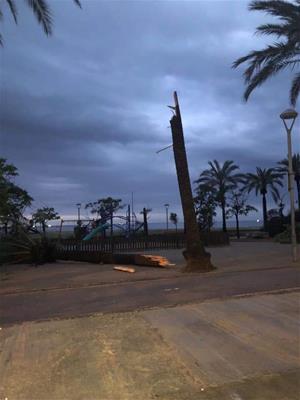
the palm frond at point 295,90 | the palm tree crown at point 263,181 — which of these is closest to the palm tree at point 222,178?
the palm tree crown at point 263,181

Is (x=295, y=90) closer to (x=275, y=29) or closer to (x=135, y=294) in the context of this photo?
(x=275, y=29)

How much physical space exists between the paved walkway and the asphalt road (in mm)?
909

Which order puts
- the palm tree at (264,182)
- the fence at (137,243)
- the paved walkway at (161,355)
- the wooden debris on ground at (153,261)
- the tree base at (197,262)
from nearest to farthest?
the paved walkway at (161,355) → the tree base at (197,262) → the wooden debris on ground at (153,261) → the fence at (137,243) → the palm tree at (264,182)

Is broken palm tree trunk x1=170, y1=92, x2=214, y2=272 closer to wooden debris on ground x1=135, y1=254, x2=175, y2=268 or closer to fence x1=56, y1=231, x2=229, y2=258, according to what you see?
wooden debris on ground x1=135, y1=254, x2=175, y2=268

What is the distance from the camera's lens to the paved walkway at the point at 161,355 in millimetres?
5332

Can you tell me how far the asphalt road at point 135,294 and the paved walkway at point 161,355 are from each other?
2.98 feet

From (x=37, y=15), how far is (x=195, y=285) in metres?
10.8

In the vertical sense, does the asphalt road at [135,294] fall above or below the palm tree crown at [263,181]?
below

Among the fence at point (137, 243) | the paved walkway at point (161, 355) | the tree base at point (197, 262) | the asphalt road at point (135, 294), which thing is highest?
the fence at point (137, 243)

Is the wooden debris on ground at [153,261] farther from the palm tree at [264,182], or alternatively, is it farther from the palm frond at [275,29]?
the palm tree at [264,182]

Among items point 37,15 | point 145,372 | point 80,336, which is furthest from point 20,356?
point 37,15

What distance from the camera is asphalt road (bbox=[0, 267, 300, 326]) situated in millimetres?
9680

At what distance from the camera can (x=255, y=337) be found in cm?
705

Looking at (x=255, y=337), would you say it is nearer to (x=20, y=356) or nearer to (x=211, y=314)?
(x=211, y=314)
